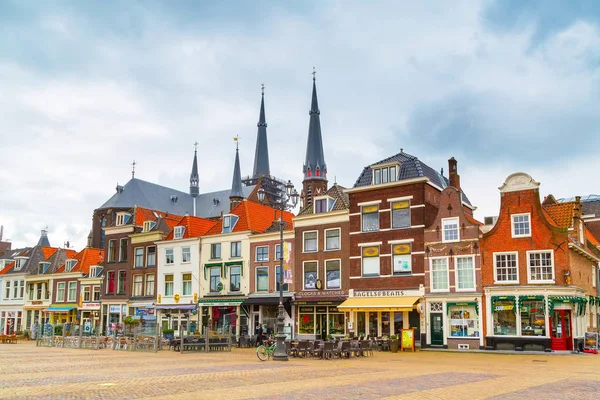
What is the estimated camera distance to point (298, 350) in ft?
95.9

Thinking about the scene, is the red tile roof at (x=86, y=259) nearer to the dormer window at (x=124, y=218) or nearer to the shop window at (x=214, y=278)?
the dormer window at (x=124, y=218)

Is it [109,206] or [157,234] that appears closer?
[157,234]

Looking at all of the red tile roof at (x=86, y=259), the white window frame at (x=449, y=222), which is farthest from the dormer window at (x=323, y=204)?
the red tile roof at (x=86, y=259)

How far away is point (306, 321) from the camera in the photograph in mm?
44094

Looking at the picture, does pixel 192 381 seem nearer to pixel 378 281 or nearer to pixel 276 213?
pixel 378 281

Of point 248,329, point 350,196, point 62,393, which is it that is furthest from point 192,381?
point 248,329

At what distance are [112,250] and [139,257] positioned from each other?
168 inches

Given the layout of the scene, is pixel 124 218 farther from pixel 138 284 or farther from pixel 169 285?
pixel 169 285

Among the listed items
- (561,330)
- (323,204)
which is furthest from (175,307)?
(561,330)

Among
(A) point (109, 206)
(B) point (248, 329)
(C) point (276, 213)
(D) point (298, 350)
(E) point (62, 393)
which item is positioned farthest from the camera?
Answer: (A) point (109, 206)

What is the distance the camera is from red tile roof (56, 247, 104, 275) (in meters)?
64.0

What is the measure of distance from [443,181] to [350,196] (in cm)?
692

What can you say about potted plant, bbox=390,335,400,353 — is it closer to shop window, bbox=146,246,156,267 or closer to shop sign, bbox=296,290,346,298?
shop sign, bbox=296,290,346,298

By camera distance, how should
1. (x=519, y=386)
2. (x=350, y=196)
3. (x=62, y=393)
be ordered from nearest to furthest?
(x=62, y=393)
(x=519, y=386)
(x=350, y=196)
